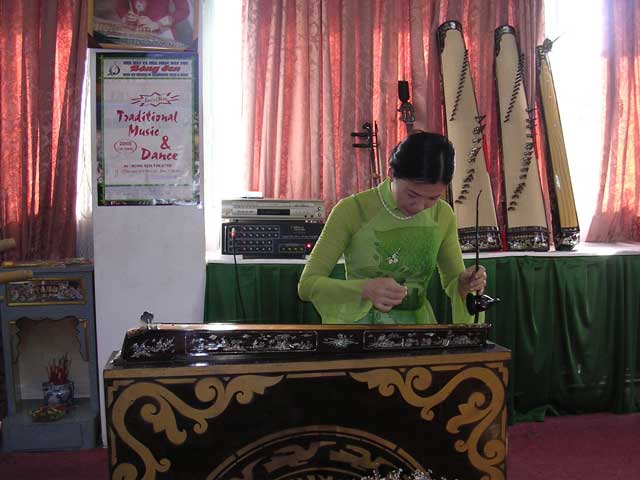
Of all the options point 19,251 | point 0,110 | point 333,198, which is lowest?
point 19,251

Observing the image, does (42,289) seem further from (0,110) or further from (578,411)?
(578,411)

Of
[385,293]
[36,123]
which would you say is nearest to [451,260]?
[385,293]

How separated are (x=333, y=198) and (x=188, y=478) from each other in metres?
2.09

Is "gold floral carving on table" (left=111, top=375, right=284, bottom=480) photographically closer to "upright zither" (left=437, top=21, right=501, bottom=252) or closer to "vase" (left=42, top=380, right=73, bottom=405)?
"vase" (left=42, top=380, right=73, bottom=405)

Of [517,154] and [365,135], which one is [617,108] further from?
[365,135]

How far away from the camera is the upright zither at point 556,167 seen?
2.83 meters

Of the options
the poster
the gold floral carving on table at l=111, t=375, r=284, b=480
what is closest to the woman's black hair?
the gold floral carving on table at l=111, t=375, r=284, b=480

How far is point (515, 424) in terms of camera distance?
2672mm

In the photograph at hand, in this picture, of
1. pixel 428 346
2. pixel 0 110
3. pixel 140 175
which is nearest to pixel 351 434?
pixel 428 346

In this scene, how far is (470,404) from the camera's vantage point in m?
1.18

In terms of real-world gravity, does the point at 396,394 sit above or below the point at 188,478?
above

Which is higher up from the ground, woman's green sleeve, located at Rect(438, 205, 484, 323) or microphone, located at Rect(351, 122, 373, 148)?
microphone, located at Rect(351, 122, 373, 148)

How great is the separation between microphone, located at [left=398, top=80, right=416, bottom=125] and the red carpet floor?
5.58ft

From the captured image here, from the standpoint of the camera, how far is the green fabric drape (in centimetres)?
266
